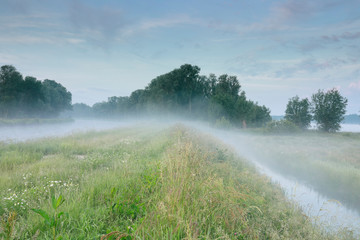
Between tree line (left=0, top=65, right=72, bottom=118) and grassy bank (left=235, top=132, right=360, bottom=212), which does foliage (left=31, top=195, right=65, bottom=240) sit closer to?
grassy bank (left=235, top=132, right=360, bottom=212)

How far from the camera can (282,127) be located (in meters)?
33.2

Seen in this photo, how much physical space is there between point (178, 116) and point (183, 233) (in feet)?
191

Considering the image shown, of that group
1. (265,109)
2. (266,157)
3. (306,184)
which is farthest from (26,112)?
(265,109)

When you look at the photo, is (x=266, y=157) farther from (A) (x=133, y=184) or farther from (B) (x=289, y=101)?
(B) (x=289, y=101)

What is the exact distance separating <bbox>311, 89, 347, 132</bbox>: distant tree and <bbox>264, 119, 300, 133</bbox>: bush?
9.57 m

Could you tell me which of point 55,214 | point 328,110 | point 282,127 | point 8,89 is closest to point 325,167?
point 55,214

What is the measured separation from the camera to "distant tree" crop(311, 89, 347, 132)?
3684 centimetres

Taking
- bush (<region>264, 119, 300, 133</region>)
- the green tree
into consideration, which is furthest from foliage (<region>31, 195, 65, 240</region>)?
the green tree

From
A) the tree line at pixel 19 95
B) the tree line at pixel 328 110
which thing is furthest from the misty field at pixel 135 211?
the tree line at pixel 19 95

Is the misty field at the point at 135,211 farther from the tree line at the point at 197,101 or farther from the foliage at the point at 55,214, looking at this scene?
the tree line at the point at 197,101

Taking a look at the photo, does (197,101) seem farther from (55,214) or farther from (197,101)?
(55,214)

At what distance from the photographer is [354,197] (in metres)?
9.42

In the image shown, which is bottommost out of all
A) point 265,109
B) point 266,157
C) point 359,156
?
point 266,157

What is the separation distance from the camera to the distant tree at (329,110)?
36.8m
